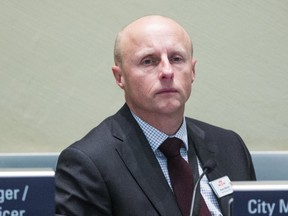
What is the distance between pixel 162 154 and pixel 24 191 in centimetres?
78

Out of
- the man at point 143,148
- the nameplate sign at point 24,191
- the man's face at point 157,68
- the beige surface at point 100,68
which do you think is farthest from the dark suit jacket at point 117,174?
the nameplate sign at point 24,191

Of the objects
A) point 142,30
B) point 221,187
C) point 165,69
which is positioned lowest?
point 221,187

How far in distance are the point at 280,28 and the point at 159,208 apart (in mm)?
1055

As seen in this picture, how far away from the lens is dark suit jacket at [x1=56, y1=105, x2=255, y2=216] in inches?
76.9

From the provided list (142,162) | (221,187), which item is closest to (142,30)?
(142,162)

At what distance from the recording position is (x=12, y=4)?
2.53 m

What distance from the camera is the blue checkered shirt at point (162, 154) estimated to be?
205cm

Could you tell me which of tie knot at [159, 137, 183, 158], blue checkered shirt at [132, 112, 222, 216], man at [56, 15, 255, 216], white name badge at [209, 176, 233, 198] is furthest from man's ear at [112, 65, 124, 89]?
white name badge at [209, 176, 233, 198]

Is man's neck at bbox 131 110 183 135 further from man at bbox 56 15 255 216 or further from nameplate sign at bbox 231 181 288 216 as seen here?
nameplate sign at bbox 231 181 288 216

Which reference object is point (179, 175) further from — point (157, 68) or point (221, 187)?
point (157, 68)

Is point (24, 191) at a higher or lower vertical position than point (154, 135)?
lower

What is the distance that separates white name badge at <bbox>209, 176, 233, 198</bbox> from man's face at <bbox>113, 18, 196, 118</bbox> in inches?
9.5

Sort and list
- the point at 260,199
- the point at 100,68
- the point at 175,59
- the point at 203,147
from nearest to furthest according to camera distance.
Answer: the point at 260,199, the point at 175,59, the point at 203,147, the point at 100,68

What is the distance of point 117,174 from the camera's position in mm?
2018
